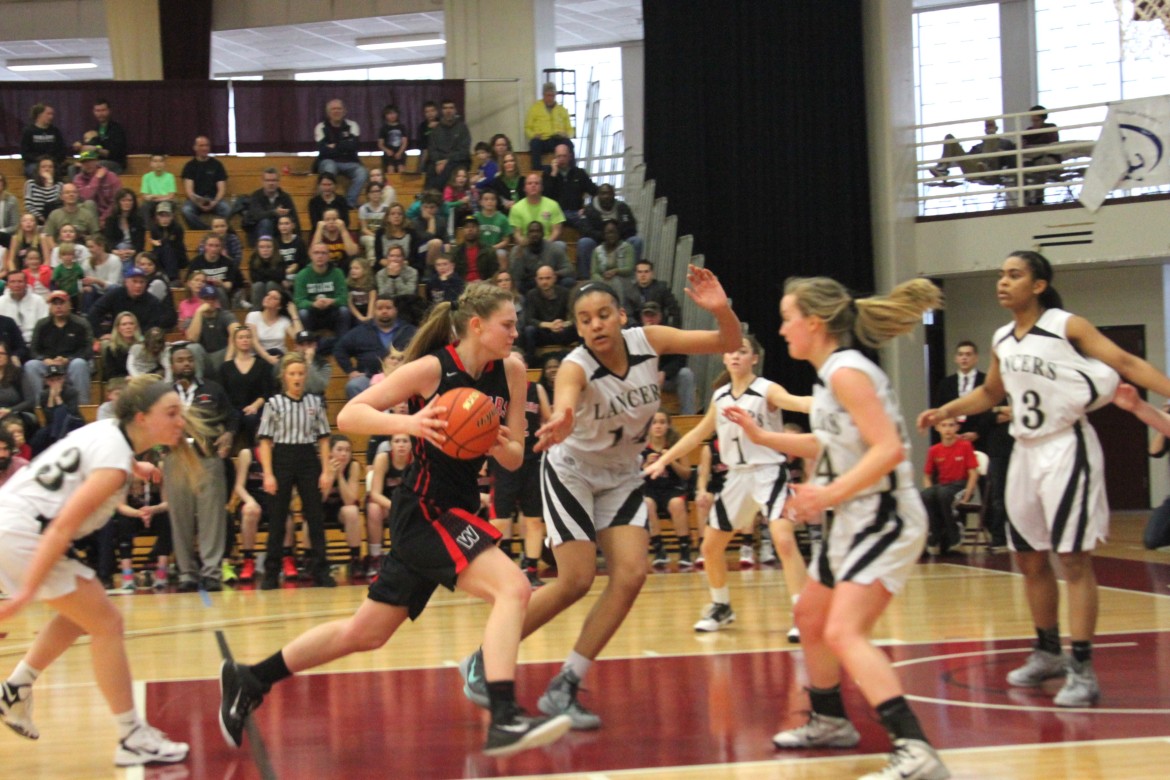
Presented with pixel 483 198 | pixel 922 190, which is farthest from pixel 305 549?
pixel 922 190

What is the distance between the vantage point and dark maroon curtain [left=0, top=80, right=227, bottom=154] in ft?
57.8

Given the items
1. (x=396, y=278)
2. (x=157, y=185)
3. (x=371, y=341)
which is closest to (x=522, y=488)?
(x=371, y=341)

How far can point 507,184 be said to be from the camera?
51.0ft

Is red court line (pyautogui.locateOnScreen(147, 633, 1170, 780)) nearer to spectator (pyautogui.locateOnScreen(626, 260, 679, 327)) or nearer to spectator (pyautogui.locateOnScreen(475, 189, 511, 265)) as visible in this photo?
spectator (pyautogui.locateOnScreen(626, 260, 679, 327))

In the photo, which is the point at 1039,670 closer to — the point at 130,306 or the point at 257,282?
the point at 130,306

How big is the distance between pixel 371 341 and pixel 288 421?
2.20 m

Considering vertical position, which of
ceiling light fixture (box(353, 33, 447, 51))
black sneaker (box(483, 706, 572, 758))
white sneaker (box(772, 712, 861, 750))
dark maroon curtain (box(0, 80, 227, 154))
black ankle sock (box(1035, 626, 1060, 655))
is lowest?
white sneaker (box(772, 712, 861, 750))

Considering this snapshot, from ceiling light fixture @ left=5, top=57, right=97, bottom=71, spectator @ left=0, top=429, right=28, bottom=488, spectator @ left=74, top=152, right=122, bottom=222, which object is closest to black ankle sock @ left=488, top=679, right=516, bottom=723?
spectator @ left=0, top=429, right=28, bottom=488

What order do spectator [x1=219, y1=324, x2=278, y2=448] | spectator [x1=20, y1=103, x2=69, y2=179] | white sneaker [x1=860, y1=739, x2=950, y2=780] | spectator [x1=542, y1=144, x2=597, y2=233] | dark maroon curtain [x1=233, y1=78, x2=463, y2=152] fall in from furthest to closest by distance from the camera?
dark maroon curtain [x1=233, y1=78, x2=463, y2=152], spectator [x1=20, y1=103, x2=69, y2=179], spectator [x1=542, y1=144, x2=597, y2=233], spectator [x1=219, y1=324, x2=278, y2=448], white sneaker [x1=860, y1=739, x2=950, y2=780]

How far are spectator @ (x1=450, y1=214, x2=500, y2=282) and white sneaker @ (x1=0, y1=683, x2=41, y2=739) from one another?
8.94 metres

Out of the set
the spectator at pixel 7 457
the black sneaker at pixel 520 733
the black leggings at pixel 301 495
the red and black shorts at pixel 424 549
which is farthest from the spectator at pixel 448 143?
the black sneaker at pixel 520 733

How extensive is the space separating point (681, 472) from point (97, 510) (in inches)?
279

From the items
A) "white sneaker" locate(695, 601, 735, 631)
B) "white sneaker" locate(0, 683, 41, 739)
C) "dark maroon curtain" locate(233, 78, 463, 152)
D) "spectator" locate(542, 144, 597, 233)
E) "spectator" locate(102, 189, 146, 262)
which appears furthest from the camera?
"dark maroon curtain" locate(233, 78, 463, 152)

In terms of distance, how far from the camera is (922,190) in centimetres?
1786
